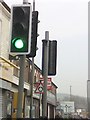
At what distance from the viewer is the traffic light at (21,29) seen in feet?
28.7

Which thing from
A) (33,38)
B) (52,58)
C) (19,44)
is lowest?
(19,44)

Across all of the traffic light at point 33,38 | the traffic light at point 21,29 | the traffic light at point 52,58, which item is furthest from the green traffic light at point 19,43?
the traffic light at point 52,58

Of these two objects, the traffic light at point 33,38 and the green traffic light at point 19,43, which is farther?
the traffic light at point 33,38

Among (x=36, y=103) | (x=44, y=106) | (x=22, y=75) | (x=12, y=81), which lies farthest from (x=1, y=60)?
(x=36, y=103)

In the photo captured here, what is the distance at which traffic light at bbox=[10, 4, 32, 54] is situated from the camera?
876 cm

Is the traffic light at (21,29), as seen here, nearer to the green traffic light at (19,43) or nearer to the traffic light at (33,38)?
the green traffic light at (19,43)

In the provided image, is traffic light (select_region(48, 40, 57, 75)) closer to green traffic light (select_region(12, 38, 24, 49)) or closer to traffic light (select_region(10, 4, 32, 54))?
traffic light (select_region(10, 4, 32, 54))

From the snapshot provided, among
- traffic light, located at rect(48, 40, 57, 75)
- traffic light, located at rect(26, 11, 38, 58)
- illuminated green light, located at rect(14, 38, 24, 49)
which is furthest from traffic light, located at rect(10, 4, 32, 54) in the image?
traffic light, located at rect(48, 40, 57, 75)

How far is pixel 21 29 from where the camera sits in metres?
8.82

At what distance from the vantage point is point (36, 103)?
50000 millimetres

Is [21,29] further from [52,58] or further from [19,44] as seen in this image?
[52,58]

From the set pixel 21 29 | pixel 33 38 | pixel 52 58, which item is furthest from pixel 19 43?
pixel 52 58

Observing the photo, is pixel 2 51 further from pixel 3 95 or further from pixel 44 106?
pixel 44 106

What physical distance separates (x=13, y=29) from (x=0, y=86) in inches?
696
